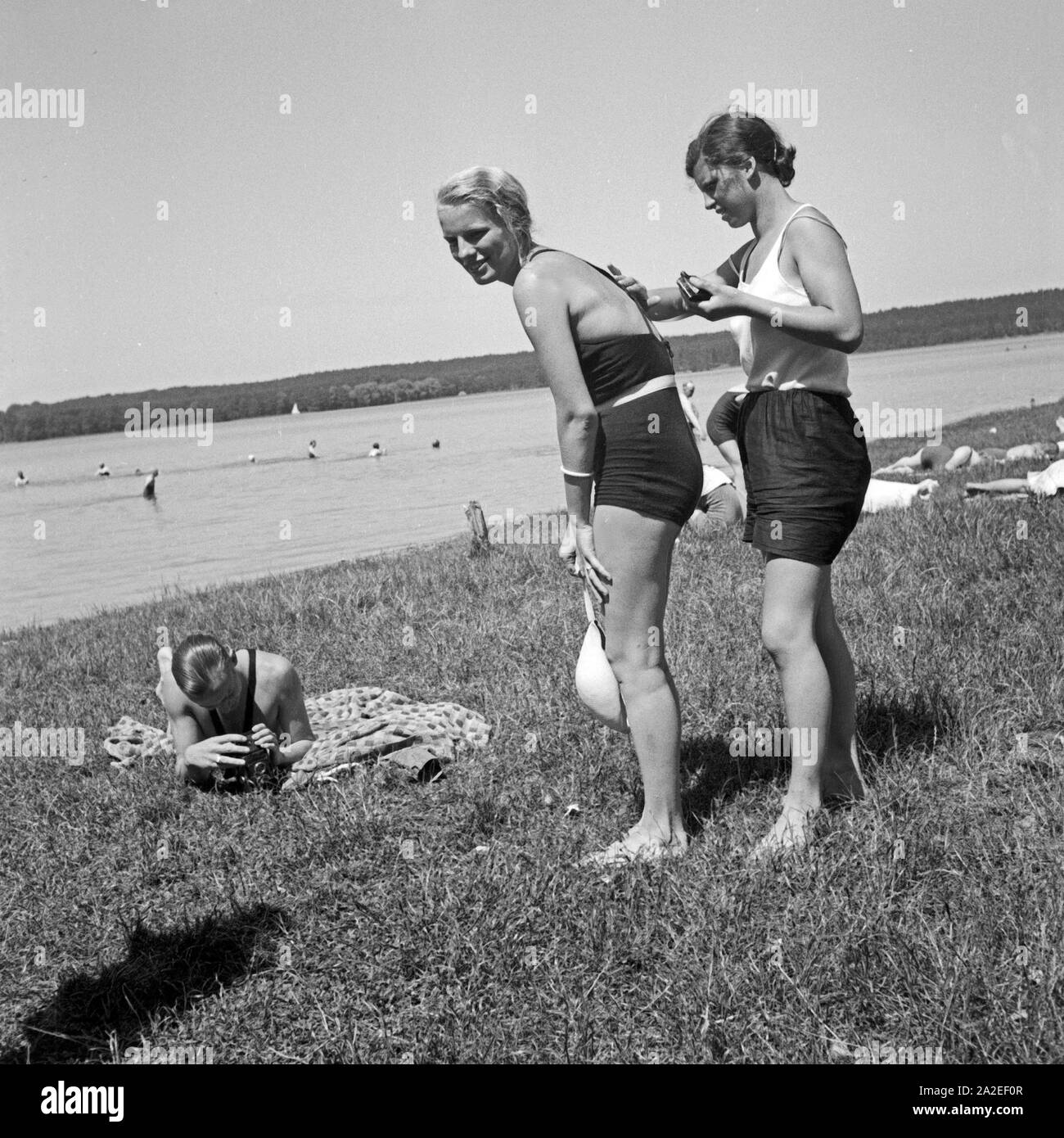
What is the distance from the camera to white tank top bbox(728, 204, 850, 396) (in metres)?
3.47

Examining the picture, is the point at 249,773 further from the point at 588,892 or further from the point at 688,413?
the point at 688,413

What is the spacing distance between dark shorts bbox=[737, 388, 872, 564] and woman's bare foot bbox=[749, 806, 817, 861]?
0.83 metres

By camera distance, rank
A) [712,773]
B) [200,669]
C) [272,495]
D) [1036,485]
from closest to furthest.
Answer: [712,773] → [200,669] → [1036,485] → [272,495]

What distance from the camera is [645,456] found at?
3.49 meters

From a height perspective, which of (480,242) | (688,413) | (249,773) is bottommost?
(249,773)

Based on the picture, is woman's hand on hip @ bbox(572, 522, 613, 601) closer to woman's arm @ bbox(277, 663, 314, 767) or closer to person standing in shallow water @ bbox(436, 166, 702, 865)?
person standing in shallow water @ bbox(436, 166, 702, 865)

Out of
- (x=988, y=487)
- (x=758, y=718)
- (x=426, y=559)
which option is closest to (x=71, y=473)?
(x=426, y=559)

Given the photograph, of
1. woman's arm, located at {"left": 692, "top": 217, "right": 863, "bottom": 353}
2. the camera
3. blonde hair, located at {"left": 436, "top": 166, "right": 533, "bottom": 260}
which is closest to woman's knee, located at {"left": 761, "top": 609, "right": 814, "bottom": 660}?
woman's arm, located at {"left": 692, "top": 217, "right": 863, "bottom": 353}

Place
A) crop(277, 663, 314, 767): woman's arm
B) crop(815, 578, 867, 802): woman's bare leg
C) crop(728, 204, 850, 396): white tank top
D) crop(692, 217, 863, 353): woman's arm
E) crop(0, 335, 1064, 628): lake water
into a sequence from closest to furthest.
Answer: crop(692, 217, 863, 353): woman's arm < crop(728, 204, 850, 396): white tank top < crop(815, 578, 867, 802): woman's bare leg < crop(277, 663, 314, 767): woman's arm < crop(0, 335, 1064, 628): lake water

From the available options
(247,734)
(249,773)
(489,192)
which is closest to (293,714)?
(247,734)

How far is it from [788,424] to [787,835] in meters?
1.31

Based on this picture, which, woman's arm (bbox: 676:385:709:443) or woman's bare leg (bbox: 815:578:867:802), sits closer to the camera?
woman's arm (bbox: 676:385:709:443)

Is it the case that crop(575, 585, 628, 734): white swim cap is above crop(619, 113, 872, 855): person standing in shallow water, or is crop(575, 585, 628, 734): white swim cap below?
below

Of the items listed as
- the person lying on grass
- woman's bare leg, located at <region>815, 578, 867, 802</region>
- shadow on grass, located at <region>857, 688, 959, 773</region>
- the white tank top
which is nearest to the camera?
the white tank top
